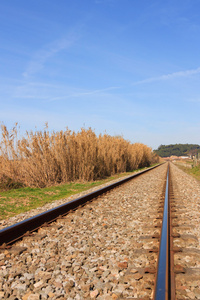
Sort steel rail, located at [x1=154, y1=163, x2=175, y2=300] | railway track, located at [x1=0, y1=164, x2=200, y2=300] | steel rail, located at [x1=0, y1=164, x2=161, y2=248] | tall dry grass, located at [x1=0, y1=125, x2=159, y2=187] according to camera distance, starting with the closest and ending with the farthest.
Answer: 1. steel rail, located at [x1=154, y1=163, x2=175, y2=300]
2. railway track, located at [x1=0, y1=164, x2=200, y2=300]
3. steel rail, located at [x1=0, y1=164, x2=161, y2=248]
4. tall dry grass, located at [x1=0, y1=125, x2=159, y2=187]

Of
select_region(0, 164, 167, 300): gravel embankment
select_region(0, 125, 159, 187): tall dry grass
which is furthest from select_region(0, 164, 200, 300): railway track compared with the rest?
select_region(0, 125, 159, 187): tall dry grass

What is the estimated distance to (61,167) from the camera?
45.9 feet

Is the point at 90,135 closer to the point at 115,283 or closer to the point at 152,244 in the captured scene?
the point at 152,244

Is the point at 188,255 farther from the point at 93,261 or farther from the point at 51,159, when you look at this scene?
the point at 51,159

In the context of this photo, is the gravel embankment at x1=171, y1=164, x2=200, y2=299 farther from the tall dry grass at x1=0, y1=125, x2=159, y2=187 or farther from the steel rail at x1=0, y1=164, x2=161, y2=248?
the tall dry grass at x1=0, y1=125, x2=159, y2=187

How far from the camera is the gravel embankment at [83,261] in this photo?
278 centimetres

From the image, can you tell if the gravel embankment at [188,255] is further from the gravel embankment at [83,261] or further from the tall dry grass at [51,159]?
the tall dry grass at [51,159]

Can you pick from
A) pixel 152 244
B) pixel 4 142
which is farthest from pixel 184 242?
pixel 4 142

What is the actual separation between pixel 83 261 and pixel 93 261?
0.45ft

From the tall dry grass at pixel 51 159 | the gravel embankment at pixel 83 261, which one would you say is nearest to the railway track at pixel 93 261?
the gravel embankment at pixel 83 261

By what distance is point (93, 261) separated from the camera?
3.56m

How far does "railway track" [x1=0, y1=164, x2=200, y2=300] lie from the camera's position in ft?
9.03

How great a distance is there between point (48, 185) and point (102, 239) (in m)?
9.10

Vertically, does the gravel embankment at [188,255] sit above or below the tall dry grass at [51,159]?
below
